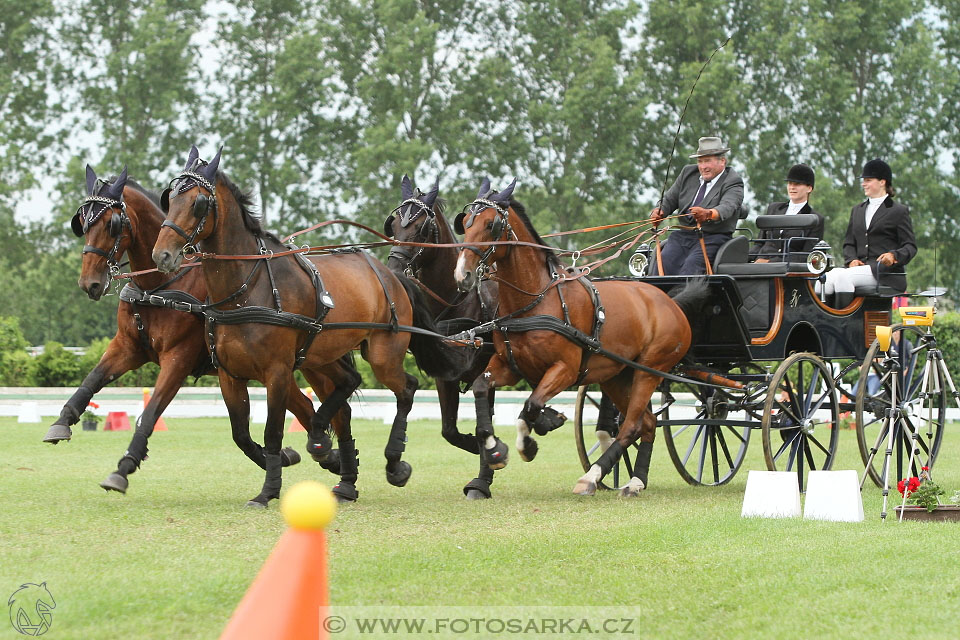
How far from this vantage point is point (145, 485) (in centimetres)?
982

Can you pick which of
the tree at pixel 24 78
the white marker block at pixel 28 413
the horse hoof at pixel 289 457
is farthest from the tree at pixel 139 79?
the horse hoof at pixel 289 457

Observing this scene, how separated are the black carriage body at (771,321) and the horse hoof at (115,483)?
4.53m

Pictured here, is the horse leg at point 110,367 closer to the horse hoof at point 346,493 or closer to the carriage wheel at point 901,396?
the horse hoof at point 346,493

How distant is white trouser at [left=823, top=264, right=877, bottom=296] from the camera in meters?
10.1

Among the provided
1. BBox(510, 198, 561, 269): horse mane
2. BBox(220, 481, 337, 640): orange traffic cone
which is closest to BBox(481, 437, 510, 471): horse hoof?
BBox(510, 198, 561, 269): horse mane

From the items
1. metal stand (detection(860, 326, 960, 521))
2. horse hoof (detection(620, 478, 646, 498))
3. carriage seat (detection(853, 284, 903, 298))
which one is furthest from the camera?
carriage seat (detection(853, 284, 903, 298))

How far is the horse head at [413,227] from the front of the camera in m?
9.42

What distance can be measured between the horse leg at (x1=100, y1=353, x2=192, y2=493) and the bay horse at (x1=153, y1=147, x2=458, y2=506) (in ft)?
1.06

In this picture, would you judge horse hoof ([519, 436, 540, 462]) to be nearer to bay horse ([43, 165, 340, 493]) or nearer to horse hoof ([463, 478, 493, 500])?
horse hoof ([463, 478, 493, 500])

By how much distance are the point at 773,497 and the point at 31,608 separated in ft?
15.7

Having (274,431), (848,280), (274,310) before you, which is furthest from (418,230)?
(848,280)

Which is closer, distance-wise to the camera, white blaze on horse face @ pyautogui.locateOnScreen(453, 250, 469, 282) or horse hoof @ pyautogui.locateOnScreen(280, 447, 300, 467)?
white blaze on horse face @ pyautogui.locateOnScreen(453, 250, 469, 282)

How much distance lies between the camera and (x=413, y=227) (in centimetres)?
941

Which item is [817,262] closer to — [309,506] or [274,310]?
[274,310]
